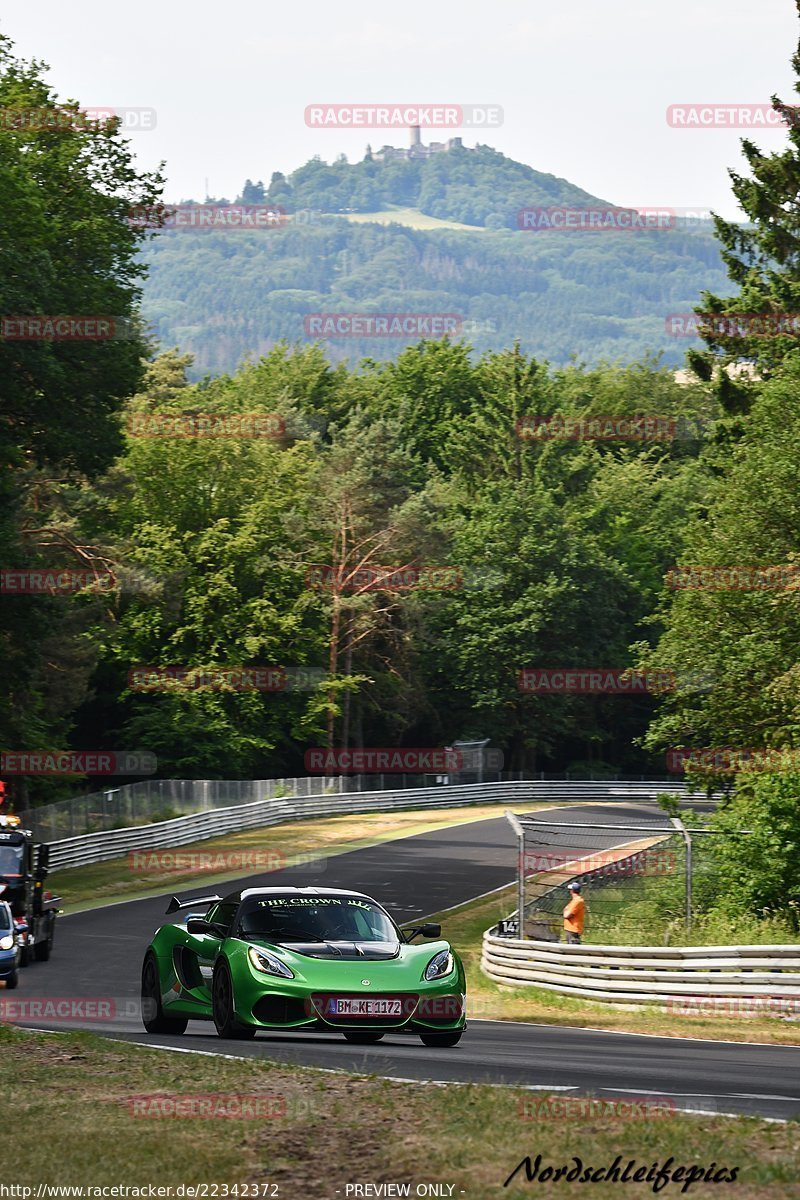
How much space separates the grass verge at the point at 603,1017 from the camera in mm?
18125

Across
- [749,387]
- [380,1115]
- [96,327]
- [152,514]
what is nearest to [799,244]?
[749,387]

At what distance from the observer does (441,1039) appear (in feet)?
46.0

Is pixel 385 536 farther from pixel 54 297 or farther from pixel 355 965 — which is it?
pixel 355 965

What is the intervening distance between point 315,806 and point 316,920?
4952 cm

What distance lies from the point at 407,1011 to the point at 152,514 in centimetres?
6190

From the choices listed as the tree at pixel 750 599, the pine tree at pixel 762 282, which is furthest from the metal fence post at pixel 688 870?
the pine tree at pixel 762 282

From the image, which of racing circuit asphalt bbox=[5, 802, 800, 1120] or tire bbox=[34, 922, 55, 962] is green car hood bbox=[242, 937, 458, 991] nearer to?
racing circuit asphalt bbox=[5, 802, 800, 1120]

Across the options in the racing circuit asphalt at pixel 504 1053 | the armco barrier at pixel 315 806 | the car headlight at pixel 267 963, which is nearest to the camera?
the racing circuit asphalt at pixel 504 1053

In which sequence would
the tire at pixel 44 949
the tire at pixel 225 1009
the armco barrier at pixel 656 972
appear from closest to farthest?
the tire at pixel 225 1009 → the armco barrier at pixel 656 972 → the tire at pixel 44 949

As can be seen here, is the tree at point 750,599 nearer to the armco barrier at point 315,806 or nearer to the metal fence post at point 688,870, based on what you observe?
the metal fence post at point 688,870

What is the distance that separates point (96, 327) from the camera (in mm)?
38938

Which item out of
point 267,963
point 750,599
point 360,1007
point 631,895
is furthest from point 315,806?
point 360,1007

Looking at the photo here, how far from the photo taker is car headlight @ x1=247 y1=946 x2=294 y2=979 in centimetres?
1330

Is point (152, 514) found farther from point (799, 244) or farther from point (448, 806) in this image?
point (799, 244)
